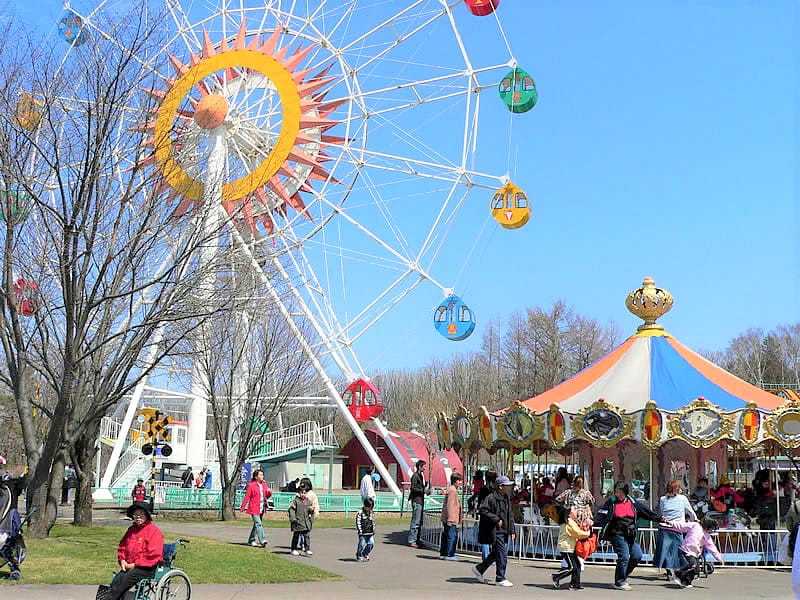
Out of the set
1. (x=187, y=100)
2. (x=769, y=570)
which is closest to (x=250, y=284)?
(x=187, y=100)

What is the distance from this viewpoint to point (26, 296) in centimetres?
1625

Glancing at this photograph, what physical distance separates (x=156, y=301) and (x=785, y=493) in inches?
486

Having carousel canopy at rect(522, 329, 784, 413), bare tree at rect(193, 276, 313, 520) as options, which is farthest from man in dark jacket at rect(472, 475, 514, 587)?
bare tree at rect(193, 276, 313, 520)

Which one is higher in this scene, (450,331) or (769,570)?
(450,331)

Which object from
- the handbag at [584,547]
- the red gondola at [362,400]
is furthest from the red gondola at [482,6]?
the handbag at [584,547]

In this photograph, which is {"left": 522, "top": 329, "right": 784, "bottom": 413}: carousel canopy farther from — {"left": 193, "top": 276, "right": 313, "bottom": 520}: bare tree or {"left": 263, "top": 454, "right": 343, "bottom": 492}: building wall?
{"left": 263, "top": 454, "right": 343, "bottom": 492}: building wall

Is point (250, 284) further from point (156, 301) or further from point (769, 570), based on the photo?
point (769, 570)

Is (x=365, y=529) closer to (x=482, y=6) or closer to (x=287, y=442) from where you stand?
(x=482, y=6)

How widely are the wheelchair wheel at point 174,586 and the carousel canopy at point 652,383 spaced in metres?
9.74

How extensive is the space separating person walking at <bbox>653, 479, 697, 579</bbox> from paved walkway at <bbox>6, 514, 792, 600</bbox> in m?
0.37

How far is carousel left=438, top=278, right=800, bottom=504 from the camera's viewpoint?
56.4 feet

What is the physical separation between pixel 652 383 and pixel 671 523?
4.92m

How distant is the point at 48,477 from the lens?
16.4m

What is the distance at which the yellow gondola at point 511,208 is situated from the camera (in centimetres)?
2397
